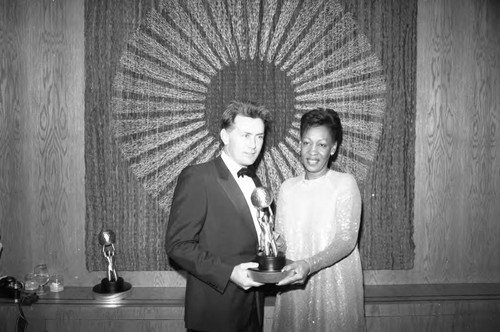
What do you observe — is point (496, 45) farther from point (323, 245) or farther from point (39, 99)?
point (39, 99)

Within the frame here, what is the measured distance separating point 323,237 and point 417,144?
1.40 meters

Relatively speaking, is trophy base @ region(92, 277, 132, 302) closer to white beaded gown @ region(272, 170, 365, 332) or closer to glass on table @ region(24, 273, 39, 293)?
glass on table @ region(24, 273, 39, 293)

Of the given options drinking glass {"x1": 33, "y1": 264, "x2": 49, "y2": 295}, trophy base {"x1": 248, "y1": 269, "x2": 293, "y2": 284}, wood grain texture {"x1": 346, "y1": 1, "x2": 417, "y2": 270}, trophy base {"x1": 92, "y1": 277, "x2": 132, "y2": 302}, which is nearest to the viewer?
trophy base {"x1": 248, "y1": 269, "x2": 293, "y2": 284}

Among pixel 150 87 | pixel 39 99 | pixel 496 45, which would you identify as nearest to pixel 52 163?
pixel 39 99

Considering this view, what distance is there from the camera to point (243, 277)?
5.79 feet

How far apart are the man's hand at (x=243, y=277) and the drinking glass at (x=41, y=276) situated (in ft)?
A: 5.74

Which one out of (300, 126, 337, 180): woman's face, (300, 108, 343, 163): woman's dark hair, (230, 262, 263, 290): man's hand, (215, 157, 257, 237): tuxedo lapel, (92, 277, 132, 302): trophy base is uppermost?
(300, 108, 343, 163): woman's dark hair

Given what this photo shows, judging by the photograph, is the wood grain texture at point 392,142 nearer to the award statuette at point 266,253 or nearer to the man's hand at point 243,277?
the award statuette at point 266,253

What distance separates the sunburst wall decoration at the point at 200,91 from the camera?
9.27 feet

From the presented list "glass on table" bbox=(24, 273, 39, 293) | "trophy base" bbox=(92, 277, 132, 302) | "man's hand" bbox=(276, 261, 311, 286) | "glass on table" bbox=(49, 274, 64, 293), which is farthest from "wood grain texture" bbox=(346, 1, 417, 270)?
"glass on table" bbox=(24, 273, 39, 293)

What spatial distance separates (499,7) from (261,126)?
234 cm

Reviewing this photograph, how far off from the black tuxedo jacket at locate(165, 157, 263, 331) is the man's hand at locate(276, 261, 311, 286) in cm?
24

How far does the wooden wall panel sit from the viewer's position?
113 inches

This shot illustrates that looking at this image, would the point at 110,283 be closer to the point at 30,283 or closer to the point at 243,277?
the point at 30,283
